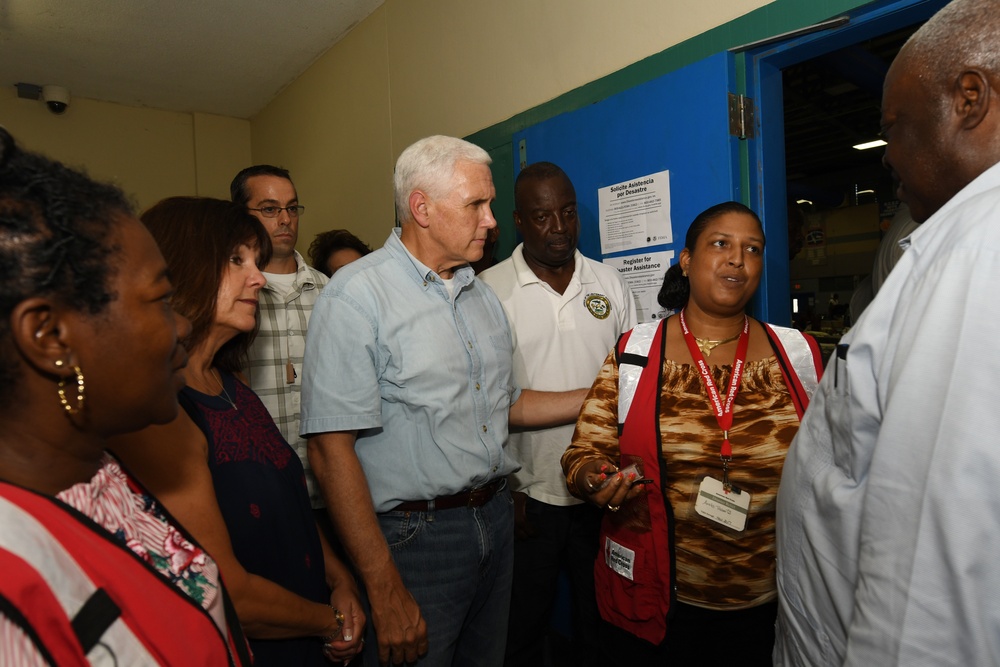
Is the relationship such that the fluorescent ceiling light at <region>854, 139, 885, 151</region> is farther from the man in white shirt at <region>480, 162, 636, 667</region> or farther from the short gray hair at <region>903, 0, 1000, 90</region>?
the short gray hair at <region>903, 0, 1000, 90</region>

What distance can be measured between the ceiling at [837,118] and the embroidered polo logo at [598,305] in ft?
6.40

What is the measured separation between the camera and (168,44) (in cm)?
452

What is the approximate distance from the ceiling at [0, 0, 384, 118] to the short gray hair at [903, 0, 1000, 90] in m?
3.97

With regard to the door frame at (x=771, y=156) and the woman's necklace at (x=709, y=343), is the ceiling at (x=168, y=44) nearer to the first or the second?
the door frame at (x=771, y=156)

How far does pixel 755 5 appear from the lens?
203 cm

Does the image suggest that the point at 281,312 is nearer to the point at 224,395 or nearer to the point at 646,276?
the point at 224,395

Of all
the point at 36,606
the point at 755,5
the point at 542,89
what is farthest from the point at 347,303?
the point at 542,89

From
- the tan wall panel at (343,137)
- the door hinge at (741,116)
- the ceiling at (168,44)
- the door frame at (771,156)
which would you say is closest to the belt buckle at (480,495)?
the door frame at (771,156)

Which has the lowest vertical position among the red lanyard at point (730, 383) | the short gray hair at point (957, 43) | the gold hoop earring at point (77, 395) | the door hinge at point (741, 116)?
the red lanyard at point (730, 383)

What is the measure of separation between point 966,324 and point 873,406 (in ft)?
0.65

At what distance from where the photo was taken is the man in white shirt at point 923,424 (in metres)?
0.72

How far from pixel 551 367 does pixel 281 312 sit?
1129 millimetres

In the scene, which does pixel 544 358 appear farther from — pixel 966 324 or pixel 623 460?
pixel 966 324

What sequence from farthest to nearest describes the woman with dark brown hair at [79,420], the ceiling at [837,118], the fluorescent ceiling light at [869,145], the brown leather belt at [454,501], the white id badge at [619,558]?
the fluorescent ceiling light at [869,145], the ceiling at [837,118], the white id badge at [619,558], the brown leather belt at [454,501], the woman with dark brown hair at [79,420]
